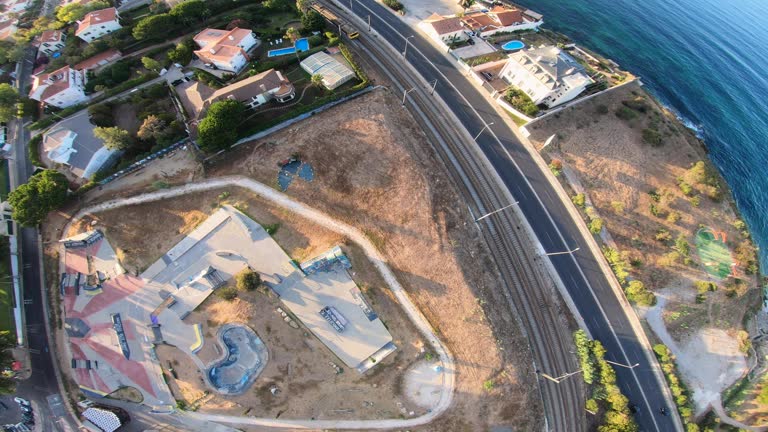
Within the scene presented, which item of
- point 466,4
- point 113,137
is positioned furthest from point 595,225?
point 113,137

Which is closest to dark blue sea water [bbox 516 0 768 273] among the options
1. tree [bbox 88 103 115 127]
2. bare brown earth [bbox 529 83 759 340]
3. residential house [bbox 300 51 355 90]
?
bare brown earth [bbox 529 83 759 340]

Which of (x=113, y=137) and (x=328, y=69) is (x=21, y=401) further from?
(x=328, y=69)

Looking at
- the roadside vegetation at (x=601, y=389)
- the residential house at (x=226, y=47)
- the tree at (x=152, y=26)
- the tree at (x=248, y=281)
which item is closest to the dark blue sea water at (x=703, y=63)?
the roadside vegetation at (x=601, y=389)

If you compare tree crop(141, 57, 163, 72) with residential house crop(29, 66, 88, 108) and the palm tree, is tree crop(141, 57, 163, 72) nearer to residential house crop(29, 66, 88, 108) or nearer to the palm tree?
residential house crop(29, 66, 88, 108)

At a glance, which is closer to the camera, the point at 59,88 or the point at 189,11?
the point at 59,88

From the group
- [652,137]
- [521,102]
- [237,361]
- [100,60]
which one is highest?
[652,137]
